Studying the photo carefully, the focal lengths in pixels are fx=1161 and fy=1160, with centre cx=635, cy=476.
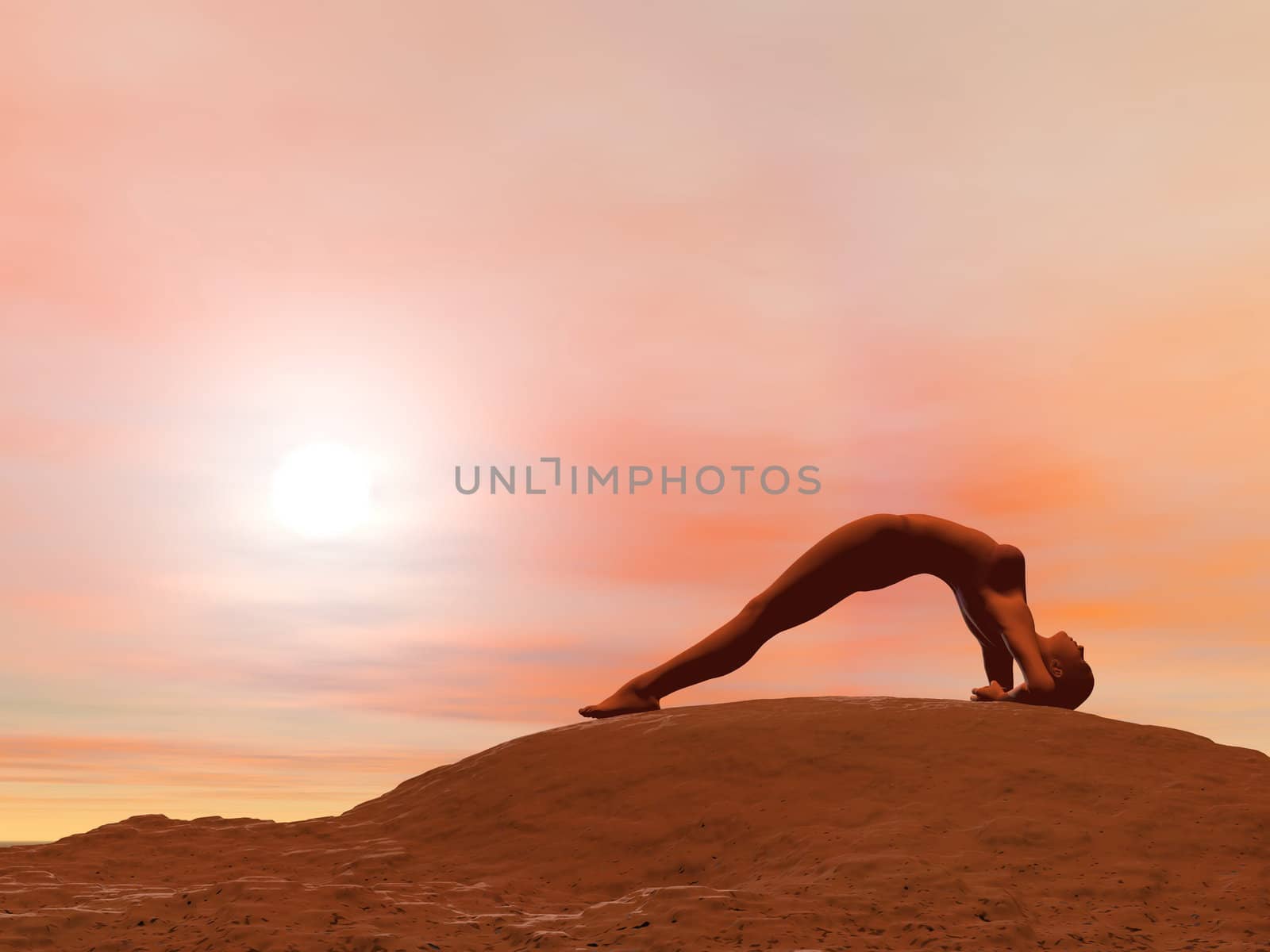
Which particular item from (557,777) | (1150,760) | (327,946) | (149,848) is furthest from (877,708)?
(149,848)

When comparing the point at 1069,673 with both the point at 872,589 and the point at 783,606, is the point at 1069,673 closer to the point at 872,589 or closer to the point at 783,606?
the point at 872,589

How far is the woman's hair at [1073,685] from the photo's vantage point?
1102cm

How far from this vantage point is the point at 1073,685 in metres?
11.1

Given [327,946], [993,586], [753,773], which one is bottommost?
[327,946]

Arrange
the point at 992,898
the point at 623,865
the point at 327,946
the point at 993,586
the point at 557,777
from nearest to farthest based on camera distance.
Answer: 1. the point at 327,946
2. the point at 992,898
3. the point at 623,865
4. the point at 557,777
5. the point at 993,586

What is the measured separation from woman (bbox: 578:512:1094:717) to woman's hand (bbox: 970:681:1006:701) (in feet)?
1.27

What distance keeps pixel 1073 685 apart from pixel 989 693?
2.86 feet

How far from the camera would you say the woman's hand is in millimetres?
10859

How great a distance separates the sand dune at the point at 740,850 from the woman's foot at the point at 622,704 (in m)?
0.93

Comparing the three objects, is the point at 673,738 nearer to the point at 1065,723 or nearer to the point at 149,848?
the point at 1065,723

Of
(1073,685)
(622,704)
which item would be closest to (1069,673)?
(1073,685)

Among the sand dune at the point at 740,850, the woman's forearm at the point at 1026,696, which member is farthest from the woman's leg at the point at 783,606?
the woman's forearm at the point at 1026,696

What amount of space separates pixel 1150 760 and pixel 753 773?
3.09 m

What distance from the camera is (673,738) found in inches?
373
